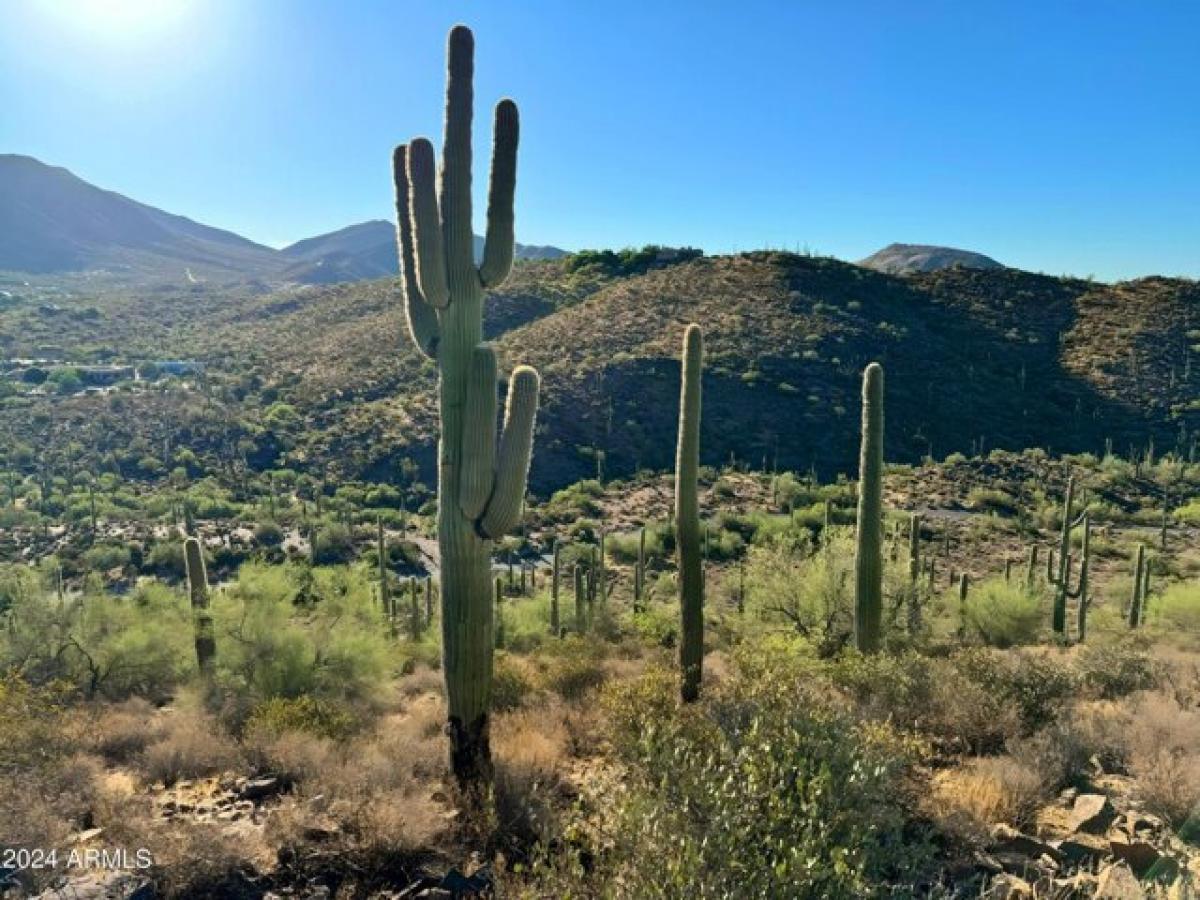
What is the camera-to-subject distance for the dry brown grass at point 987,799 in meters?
6.07

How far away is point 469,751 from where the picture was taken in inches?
289

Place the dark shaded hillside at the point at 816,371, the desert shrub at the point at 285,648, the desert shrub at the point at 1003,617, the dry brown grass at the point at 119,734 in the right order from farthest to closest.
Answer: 1. the dark shaded hillside at the point at 816,371
2. the desert shrub at the point at 1003,617
3. the desert shrub at the point at 285,648
4. the dry brown grass at the point at 119,734

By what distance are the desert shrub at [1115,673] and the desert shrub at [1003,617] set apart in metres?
8.63

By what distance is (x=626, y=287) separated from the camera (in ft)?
220

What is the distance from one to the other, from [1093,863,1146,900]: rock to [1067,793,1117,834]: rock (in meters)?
0.98

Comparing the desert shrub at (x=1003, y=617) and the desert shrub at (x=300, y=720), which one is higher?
the desert shrub at (x=300, y=720)

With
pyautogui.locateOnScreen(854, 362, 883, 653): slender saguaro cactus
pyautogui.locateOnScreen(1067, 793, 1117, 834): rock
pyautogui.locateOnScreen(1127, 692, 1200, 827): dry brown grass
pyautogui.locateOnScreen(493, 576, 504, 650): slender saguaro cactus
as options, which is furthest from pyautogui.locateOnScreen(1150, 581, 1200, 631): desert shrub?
pyautogui.locateOnScreen(493, 576, 504, 650): slender saguaro cactus

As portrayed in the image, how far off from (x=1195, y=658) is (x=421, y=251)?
15.5m

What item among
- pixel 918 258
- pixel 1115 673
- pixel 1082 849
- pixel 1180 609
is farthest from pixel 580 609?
pixel 918 258

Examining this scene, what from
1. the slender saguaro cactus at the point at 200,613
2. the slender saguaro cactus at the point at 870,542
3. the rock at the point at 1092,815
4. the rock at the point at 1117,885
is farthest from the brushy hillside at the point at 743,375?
the rock at the point at 1117,885

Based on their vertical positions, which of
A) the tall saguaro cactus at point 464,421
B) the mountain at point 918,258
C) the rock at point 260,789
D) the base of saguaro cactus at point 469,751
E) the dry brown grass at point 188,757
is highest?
the mountain at point 918,258

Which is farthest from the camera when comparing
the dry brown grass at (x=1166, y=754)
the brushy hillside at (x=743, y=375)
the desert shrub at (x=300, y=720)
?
the brushy hillside at (x=743, y=375)

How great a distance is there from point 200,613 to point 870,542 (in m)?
10.4

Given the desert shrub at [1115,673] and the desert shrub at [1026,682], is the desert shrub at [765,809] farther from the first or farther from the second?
Answer: the desert shrub at [1115,673]
